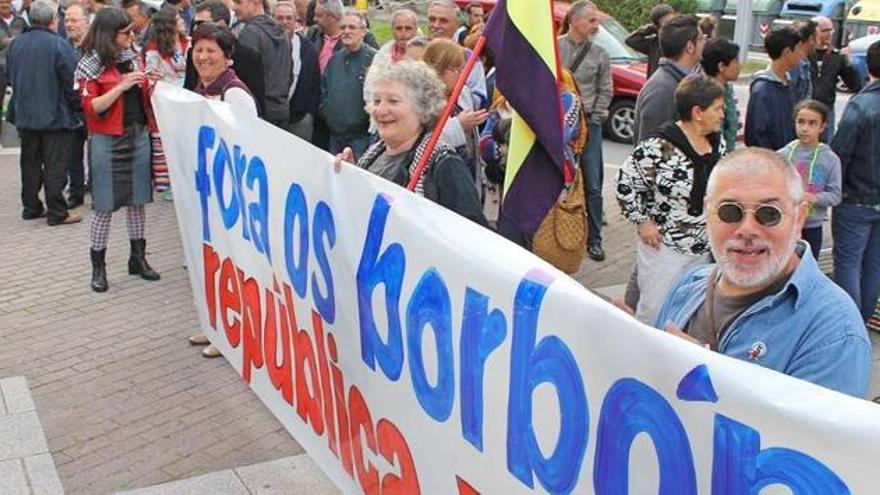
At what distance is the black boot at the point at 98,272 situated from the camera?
22.7ft

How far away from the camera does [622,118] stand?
45.0 ft

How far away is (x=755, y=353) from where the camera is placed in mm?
2463

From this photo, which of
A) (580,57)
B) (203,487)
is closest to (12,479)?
(203,487)

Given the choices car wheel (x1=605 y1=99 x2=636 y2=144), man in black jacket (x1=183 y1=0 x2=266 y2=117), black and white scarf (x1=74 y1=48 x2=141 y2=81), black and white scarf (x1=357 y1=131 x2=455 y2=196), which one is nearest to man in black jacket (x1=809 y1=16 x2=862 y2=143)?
car wheel (x1=605 y1=99 x2=636 y2=144)

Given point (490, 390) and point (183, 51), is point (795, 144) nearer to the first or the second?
point (490, 390)

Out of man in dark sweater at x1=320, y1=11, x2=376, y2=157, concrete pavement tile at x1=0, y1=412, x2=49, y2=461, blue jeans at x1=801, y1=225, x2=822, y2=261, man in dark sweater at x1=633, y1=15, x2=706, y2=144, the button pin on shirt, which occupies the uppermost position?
the button pin on shirt

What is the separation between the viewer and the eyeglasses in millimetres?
2488

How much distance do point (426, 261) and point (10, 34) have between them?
1034cm

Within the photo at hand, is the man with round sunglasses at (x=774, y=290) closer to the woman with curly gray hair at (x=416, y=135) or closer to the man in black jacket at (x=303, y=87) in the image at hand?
the woman with curly gray hair at (x=416, y=135)

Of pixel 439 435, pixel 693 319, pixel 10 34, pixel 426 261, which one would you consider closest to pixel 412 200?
pixel 426 261

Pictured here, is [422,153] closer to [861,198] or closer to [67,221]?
[861,198]

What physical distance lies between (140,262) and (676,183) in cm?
393

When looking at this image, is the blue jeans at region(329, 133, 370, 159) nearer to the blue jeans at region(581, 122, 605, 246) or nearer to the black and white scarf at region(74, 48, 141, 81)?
the blue jeans at region(581, 122, 605, 246)

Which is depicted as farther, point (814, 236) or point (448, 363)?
point (814, 236)
